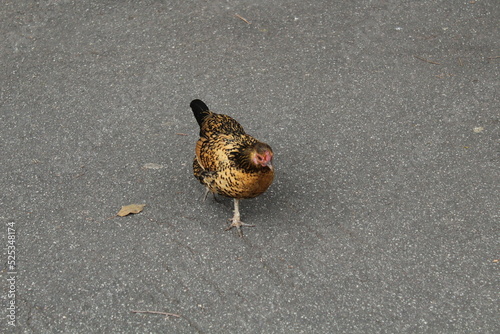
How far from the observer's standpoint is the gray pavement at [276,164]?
148 inches

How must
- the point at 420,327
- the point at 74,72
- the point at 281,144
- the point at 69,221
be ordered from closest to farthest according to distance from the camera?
the point at 420,327 < the point at 69,221 < the point at 281,144 < the point at 74,72

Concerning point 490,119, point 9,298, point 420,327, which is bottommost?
point 9,298

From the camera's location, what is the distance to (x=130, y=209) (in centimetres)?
447

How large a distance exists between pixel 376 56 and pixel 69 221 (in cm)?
379

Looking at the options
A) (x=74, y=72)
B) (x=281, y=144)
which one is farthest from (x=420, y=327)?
(x=74, y=72)

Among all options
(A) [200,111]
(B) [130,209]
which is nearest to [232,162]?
(A) [200,111]

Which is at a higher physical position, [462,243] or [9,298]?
[462,243]

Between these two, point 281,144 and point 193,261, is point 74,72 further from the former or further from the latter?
point 193,261

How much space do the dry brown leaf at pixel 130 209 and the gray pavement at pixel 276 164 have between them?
0.19 ft

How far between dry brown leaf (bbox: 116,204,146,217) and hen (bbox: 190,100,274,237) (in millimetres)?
586

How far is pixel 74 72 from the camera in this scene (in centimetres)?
601

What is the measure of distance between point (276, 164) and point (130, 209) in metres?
1.37

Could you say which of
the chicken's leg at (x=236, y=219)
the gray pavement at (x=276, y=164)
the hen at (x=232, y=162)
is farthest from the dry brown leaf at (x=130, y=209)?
the chicken's leg at (x=236, y=219)

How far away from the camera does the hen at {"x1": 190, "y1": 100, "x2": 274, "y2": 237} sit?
3.90 m
